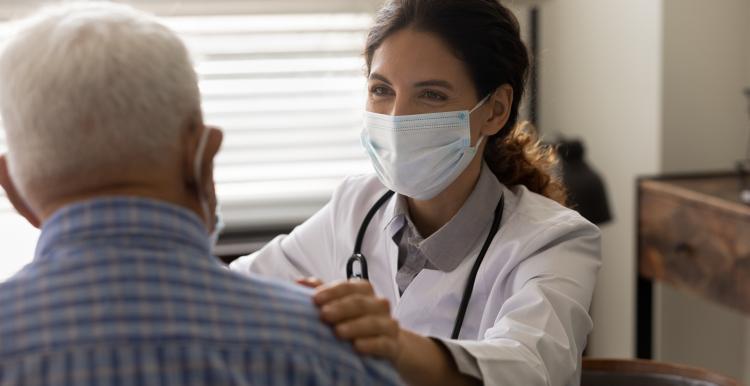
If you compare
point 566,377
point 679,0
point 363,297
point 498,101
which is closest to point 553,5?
point 679,0

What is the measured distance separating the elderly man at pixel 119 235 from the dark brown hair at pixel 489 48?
2.56 feet

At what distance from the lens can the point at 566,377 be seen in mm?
1374

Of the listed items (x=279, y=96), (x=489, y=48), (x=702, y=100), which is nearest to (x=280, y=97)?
(x=279, y=96)

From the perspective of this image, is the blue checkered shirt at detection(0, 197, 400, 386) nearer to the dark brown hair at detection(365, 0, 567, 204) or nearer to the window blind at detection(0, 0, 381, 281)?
the dark brown hair at detection(365, 0, 567, 204)

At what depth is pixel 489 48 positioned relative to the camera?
1642 mm

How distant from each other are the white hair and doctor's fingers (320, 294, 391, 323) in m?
0.21

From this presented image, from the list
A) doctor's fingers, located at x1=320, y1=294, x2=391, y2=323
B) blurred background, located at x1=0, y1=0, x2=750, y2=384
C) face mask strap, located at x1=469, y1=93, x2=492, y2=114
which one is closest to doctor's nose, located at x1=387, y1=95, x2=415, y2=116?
face mask strap, located at x1=469, y1=93, x2=492, y2=114

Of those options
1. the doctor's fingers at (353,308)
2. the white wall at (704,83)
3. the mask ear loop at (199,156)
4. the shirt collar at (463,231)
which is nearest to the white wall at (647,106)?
the white wall at (704,83)

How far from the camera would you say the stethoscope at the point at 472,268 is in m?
1.56

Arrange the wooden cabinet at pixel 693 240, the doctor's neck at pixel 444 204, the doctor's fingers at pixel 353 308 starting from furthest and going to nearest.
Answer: the wooden cabinet at pixel 693 240
the doctor's neck at pixel 444 204
the doctor's fingers at pixel 353 308

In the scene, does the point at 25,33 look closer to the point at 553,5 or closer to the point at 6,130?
the point at 6,130

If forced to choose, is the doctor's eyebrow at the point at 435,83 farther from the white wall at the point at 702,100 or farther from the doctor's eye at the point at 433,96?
the white wall at the point at 702,100

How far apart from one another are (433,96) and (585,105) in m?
1.74

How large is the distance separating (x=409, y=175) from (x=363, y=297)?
2.26 feet
